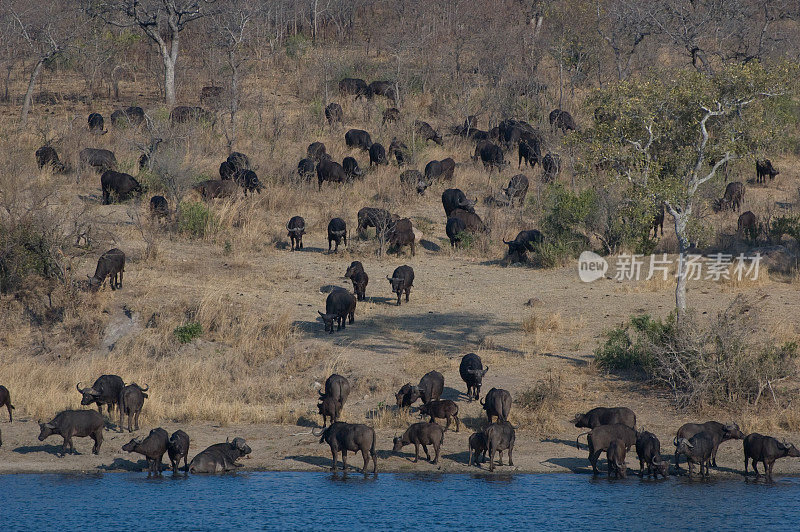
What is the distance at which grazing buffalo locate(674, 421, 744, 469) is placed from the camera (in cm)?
1277

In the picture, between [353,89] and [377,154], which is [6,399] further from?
[353,89]

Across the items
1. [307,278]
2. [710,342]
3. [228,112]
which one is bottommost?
[710,342]

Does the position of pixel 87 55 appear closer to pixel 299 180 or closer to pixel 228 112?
pixel 228 112

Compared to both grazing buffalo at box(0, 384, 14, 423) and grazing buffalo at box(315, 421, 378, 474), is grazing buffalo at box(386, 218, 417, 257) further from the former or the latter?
grazing buffalo at box(315, 421, 378, 474)

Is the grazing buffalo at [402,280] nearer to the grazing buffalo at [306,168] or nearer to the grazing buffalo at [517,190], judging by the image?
the grazing buffalo at [517,190]

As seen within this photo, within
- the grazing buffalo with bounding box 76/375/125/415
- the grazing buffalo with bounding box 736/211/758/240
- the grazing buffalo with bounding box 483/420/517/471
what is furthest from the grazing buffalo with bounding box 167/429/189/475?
the grazing buffalo with bounding box 736/211/758/240

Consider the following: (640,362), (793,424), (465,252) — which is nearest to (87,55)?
(465,252)

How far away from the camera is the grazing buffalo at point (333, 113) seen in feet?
Answer: 118

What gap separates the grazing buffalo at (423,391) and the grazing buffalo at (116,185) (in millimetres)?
14491

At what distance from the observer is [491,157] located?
1273 inches

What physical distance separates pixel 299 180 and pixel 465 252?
710 centimetres

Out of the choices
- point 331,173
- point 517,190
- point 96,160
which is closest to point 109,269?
point 96,160

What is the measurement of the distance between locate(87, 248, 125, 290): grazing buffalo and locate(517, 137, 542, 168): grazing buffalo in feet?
53.9

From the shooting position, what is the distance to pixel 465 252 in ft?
82.9
